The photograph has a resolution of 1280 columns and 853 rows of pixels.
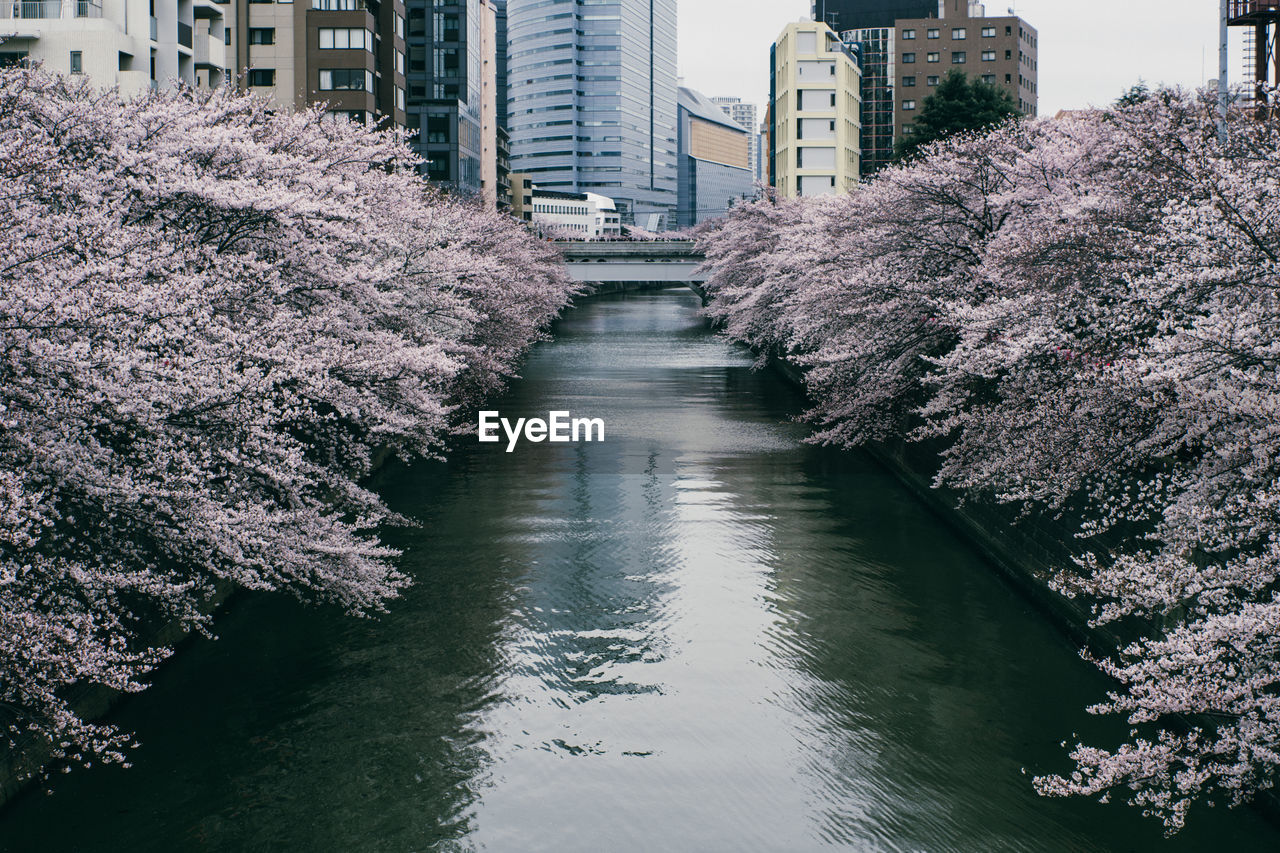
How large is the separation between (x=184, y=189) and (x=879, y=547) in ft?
53.7

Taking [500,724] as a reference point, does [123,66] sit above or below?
above

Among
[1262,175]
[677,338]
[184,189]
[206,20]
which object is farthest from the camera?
[677,338]

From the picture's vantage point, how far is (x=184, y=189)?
2030 cm

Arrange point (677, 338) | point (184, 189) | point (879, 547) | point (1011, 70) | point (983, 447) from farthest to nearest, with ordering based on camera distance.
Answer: point (1011, 70) < point (677, 338) < point (879, 547) < point (983, 447) < point (184, 189)

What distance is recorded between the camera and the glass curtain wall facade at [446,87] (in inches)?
4427

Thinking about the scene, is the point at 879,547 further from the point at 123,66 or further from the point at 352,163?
the point at 123,66

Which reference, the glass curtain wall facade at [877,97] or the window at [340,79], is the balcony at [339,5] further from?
the glass curtain wall facade at [877,97]

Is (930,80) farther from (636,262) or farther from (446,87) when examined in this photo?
(636,262)

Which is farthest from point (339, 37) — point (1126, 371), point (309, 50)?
point (1126, 371)

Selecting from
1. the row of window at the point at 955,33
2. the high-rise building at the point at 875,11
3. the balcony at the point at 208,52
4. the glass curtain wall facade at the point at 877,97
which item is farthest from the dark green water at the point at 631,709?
the high-rise building at the point at 875,11

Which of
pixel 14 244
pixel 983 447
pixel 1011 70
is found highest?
pixel 1011 70

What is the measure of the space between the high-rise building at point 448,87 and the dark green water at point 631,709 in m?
83.0

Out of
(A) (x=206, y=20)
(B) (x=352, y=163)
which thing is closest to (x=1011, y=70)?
(A) (x=206, y=20)

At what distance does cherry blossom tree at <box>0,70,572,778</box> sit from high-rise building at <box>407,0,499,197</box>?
83.5m
